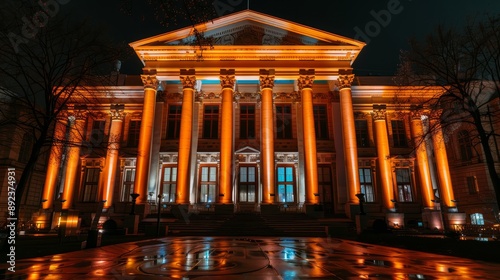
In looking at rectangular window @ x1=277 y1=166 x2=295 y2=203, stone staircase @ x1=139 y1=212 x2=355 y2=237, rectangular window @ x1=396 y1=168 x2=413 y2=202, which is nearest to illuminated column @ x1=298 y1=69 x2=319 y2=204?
stone staircase @ x1=139 y1=212 x2=355 y2=237

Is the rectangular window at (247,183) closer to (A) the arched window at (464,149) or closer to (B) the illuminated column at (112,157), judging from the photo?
(B) the illuminated column at (112,157)

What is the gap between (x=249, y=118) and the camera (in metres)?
30.1

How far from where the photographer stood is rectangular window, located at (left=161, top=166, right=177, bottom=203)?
27934 mm

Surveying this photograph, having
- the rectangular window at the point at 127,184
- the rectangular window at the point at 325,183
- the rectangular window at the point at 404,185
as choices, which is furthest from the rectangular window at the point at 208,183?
the rectangular window at the point at 404,185

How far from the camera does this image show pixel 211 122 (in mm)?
29984

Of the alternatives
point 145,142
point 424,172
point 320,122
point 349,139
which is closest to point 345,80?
A: point 320,122

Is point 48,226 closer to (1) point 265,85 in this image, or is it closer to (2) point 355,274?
(1) point 265,85

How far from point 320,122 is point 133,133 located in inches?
766

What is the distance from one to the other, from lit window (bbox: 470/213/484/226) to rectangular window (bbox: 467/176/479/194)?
2309 mm

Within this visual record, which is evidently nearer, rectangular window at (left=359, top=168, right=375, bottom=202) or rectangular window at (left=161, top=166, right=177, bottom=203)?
rectangular window at (left=161, top=166, right=177, bottom=203)

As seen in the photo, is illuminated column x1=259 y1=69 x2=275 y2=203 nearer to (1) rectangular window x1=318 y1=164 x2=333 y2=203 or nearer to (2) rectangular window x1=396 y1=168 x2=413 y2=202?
(1) rectangular window x1=318 y1=164 x2=333 y2=203

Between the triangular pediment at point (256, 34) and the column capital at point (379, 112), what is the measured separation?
6630 millimetres

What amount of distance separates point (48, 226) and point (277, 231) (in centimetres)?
2046

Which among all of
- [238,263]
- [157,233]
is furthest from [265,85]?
[238,263]
